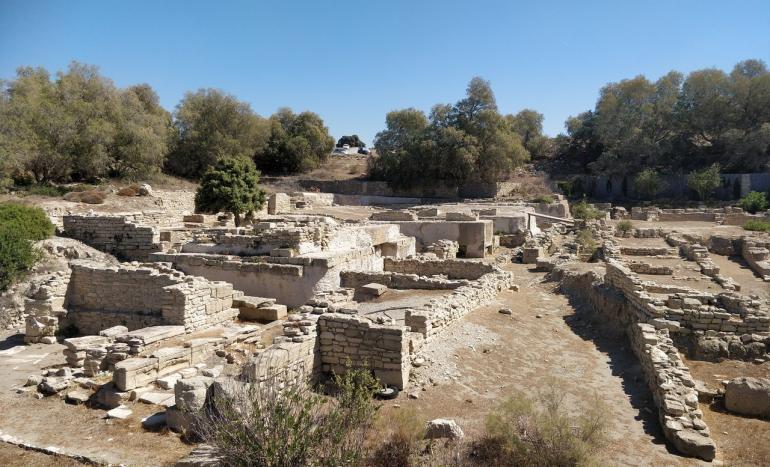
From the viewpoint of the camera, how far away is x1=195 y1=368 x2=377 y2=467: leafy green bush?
13.8ft

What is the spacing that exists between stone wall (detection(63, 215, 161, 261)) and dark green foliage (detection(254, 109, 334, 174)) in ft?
105

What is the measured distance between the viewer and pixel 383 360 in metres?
6.65

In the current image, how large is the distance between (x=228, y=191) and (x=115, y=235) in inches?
319

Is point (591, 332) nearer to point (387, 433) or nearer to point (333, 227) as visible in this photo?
point (387, 433)

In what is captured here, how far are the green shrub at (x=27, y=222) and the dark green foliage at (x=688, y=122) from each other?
4615cm

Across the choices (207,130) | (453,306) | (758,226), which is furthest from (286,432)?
(207,130)

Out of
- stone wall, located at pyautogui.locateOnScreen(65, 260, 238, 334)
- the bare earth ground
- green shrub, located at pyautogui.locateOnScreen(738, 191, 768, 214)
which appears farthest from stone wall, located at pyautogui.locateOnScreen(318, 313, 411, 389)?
green shrub, located at pyautogui.locateOnScreen(738, 191, 768, 214)

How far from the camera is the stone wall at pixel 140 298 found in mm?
9539

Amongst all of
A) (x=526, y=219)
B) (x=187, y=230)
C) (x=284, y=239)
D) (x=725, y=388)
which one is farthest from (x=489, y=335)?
(x=526, y=219)

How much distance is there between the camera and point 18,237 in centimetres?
1284

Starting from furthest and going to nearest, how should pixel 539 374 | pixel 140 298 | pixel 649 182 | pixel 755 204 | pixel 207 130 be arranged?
pixel 649 182
pixel 207 130
pixel 755 204
pixel 140 298
pixel 539 374

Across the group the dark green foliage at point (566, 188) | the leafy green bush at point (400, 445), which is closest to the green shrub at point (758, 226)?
the dark green foliage at point (566, 188)

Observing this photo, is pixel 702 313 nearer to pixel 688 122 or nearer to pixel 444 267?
pixel 444 267

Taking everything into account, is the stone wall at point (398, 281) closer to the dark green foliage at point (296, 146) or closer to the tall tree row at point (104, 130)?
the tall tree row at point (104, 130)
